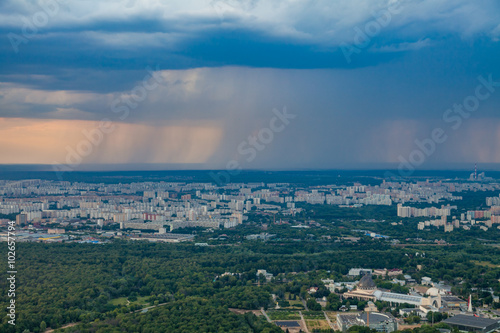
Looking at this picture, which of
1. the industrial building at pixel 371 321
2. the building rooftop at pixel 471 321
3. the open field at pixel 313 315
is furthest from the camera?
the open field at pixel 313 315

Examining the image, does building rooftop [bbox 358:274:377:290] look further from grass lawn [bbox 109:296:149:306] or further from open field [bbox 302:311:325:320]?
grass lawn [bbox 109:296:149:306]

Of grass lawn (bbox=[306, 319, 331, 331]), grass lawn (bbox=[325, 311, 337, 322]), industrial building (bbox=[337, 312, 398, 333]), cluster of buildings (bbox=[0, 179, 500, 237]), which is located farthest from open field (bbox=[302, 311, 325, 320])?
cluster of buildings (bbox=[0, 179, 500, 237])

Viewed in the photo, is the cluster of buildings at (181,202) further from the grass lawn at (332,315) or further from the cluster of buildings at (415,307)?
the grass lawn at (332,315)

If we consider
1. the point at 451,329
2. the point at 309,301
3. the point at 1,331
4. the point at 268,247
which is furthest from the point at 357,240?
the point at 1,331

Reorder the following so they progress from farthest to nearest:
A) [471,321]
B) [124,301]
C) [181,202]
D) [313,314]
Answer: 1. [181,202]
2. [124,301]
3. [313,314]
4. [471,321]

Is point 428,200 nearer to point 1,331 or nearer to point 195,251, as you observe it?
point 195,251

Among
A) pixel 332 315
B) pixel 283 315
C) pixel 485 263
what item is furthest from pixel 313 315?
pixel 485 263


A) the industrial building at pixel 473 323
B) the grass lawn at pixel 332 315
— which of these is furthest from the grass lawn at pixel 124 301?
the industrial building at pixel 473 323

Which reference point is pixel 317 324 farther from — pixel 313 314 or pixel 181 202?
pixel 181 202

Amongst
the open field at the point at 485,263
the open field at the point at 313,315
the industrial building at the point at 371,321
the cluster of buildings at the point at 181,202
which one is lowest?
the open field at the point at 313,315

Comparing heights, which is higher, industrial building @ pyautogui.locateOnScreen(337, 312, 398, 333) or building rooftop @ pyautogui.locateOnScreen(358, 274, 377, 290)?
building rooftop @ pyautogui.locateOnScreen(358, 274, 377, 290)

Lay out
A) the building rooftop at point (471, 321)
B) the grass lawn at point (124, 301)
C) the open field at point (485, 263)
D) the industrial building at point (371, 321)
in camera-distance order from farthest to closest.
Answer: the open field at point (485, 263), the grass lawn at point (124, 301), the industrial building at point (371, 321), the building rooftop at point (471, 321)
